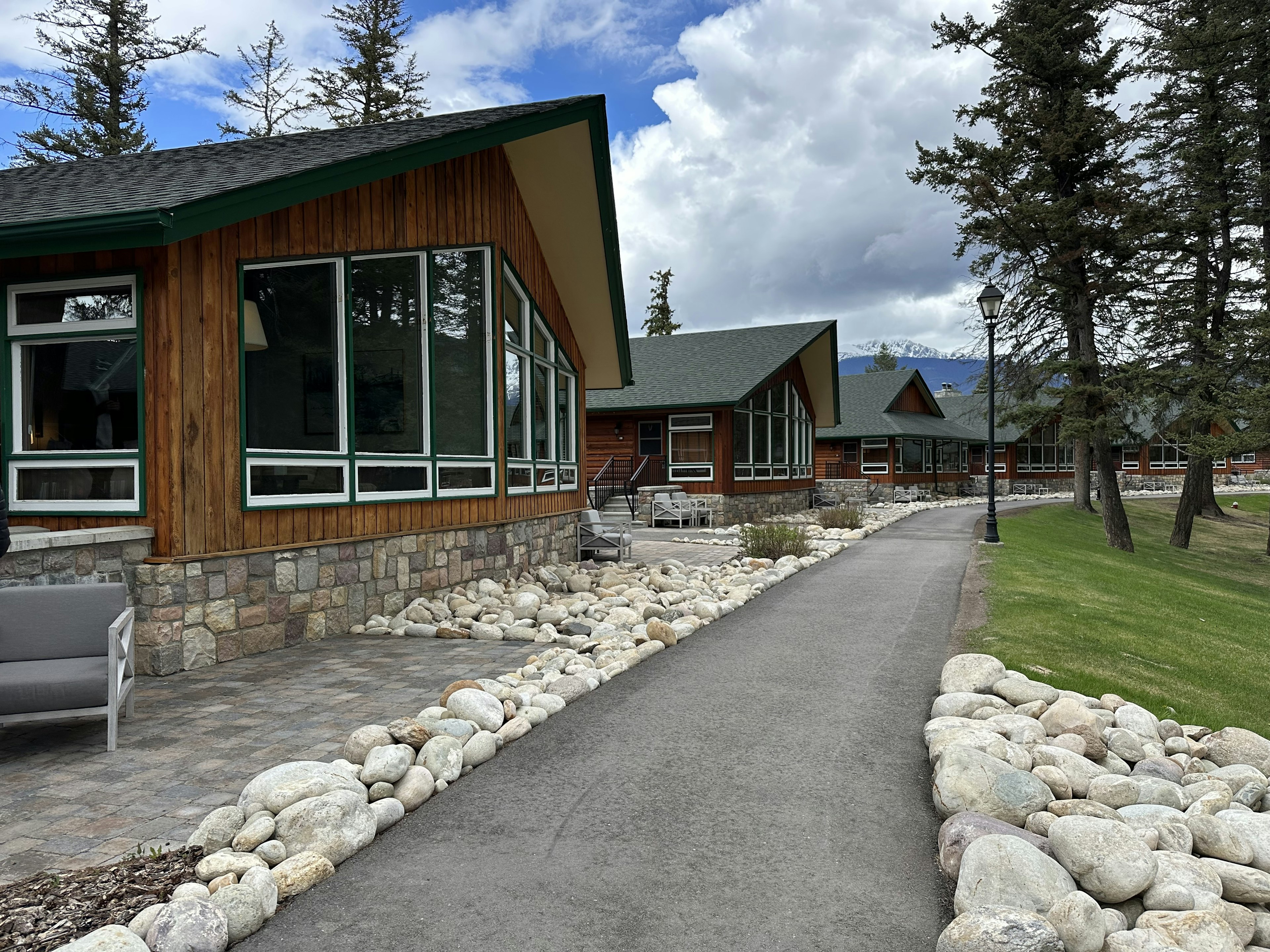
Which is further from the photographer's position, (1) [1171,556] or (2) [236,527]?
(1) [1171,556]

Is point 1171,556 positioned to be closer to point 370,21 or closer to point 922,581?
point 922,581

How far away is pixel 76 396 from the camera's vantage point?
6.52 metres

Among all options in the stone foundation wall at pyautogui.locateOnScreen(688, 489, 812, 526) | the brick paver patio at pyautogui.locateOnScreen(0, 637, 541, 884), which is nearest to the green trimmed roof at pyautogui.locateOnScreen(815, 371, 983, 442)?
the stone foundation wall at pyautogui.locateOnScreen(688, 489, 812, 526)

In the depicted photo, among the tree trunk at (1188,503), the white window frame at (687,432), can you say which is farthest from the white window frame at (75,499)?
the tree trunk at (1188,503)

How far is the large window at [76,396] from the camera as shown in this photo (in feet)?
20.9

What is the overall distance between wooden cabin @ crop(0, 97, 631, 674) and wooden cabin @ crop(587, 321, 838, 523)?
1301 centimetres

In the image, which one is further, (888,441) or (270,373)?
(888,441)

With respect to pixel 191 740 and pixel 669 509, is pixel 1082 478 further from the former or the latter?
pixel 191 740

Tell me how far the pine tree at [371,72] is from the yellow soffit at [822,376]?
1688 cm

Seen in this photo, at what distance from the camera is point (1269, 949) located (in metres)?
2.89

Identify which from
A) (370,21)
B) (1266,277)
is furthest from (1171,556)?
(370,21)

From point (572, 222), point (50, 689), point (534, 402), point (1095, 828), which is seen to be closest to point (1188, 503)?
point (572, 222)

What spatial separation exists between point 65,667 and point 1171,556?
23.9 m

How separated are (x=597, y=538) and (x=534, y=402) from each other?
8.87ft
